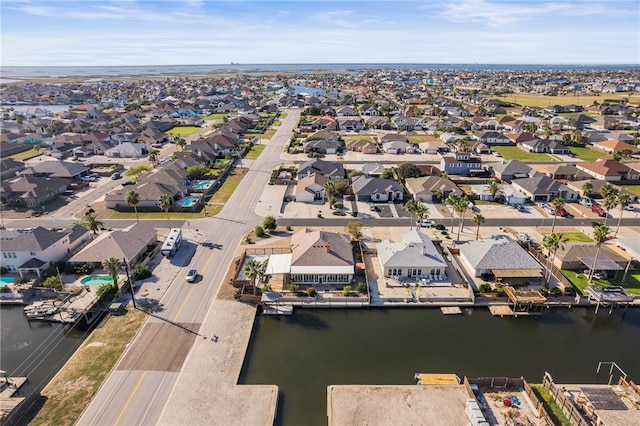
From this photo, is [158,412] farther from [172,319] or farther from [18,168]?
Result: [18,168]

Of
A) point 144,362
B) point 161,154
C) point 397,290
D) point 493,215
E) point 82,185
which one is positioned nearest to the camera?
point 144,362

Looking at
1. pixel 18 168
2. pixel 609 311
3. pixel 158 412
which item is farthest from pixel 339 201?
pixel 18 168

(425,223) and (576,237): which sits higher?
(425,223)

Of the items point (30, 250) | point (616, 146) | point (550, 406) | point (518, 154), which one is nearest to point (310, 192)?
point (30, 250)

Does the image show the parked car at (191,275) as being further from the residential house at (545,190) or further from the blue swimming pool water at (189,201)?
the residential house at (545,190)

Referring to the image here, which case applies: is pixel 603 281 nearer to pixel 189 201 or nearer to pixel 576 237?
pixel 576 237
